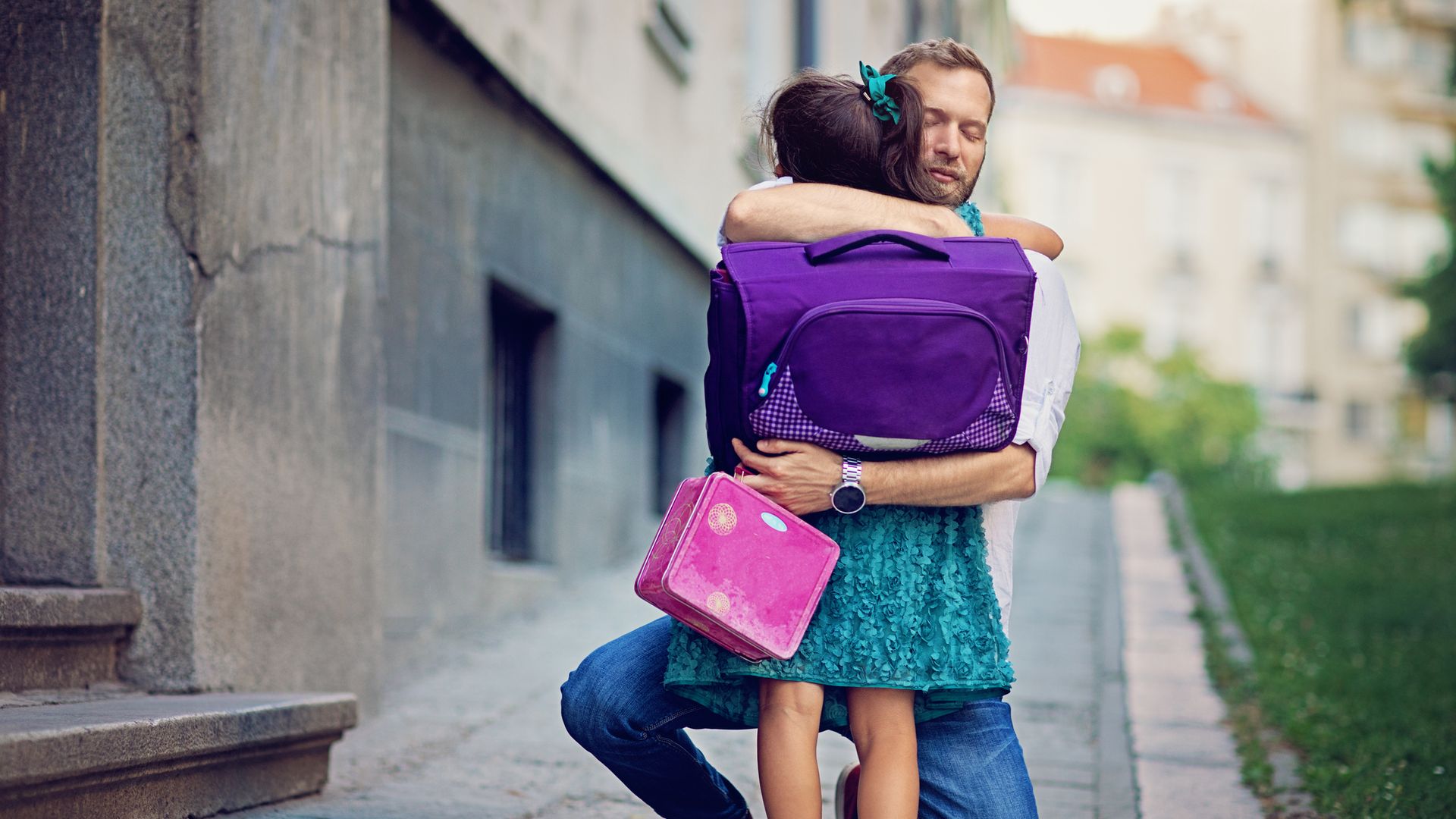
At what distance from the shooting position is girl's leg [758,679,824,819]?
8.80ft

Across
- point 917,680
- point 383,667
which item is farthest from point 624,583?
point 917,680

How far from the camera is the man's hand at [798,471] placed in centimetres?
265

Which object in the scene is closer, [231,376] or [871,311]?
[871,311]

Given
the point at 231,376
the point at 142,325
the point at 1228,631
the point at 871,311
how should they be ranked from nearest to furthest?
the point at 871,311 → the point at 142,325 → the point at 231,376 → the point at 1228,631

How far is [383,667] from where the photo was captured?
564 cm

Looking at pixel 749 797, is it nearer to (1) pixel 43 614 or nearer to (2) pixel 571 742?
(2) pixel 571 742

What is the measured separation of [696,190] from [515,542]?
4369mm

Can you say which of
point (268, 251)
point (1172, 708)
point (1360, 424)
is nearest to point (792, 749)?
point (268, 251)

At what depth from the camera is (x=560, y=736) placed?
4.97 metres

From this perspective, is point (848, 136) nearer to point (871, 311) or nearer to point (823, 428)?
point (871, 311)

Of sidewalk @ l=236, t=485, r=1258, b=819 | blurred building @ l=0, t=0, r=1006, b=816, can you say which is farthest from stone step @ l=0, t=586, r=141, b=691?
sidewalk @ l=236, t=485, r=1258, b=819

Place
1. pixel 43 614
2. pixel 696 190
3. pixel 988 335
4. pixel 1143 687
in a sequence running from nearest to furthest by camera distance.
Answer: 1. pixel 988 335
2. pixel 43 614
3. pixel 1143 687
4. pixel 696 190

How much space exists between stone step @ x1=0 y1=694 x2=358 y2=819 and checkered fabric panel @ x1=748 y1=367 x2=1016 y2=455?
1.38m

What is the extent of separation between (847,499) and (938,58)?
0.82m
